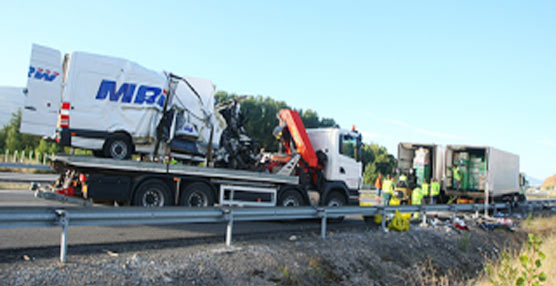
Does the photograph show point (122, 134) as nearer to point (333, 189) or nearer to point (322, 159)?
point (322, 159)

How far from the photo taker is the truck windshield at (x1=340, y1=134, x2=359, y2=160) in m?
12.8

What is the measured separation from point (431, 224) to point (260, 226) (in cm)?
483

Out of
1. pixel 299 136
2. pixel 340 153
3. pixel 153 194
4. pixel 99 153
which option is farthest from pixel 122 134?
pixel 340 153

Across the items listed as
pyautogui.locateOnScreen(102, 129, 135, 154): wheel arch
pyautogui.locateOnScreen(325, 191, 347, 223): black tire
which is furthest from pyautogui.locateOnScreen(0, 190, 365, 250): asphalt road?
pyautogui.locateOnScreen(325, 191, 347, 223): black tire

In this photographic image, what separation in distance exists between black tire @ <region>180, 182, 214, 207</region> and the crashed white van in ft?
3.56

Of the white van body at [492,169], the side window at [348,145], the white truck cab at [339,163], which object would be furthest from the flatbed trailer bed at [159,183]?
the white van body at [492,169]

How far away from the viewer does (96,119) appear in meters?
9.05

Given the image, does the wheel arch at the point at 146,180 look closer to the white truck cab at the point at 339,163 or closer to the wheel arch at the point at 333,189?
the white truck cab at the point at 339,163

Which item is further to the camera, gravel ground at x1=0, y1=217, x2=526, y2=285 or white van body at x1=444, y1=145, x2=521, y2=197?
white van body at x1=444, y1=145, x2=521, y2=197

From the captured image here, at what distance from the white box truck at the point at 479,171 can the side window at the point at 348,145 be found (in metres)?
6.85

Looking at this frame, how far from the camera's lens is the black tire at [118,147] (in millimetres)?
9195

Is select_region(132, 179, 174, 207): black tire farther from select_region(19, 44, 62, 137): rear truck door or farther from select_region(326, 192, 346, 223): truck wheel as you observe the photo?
select_region(326, 192, 346, 223): truck wheel

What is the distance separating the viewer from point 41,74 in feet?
27.5

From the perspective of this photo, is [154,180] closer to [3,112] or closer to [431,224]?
[431,224]
